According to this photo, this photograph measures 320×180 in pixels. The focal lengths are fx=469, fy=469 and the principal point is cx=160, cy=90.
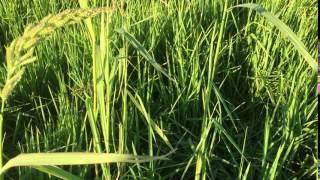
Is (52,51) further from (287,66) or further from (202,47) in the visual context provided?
(287,66)

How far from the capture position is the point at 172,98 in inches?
49.7

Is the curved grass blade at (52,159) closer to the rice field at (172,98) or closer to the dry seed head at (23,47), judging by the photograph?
the dry seed head at (23,47)

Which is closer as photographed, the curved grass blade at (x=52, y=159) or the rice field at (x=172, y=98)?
the curved grass blade at (x=52, y=159)

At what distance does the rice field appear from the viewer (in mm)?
906

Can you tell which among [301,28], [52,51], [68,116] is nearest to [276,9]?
[301,28]

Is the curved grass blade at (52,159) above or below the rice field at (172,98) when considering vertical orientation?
above

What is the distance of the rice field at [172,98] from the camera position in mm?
906

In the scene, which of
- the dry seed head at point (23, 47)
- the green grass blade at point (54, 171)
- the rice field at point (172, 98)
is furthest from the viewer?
the rice field at point (172, 98)

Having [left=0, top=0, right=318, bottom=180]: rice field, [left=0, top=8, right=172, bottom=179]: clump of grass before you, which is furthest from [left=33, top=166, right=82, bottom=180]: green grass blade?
[left=0, top=0, right=318, bottom=180]: rice field

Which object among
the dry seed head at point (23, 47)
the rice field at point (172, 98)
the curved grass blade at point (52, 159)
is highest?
the dry seed head at point (23, 47)

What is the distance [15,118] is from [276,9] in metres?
0.99

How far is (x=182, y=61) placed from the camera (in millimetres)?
1325

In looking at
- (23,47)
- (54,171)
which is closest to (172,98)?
(54,171)

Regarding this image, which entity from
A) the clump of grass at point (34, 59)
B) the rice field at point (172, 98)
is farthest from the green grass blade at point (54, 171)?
the rice field at point (172, 98)
